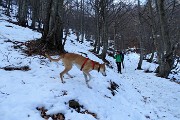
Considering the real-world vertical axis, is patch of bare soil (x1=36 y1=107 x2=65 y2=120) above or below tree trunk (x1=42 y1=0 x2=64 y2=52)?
below

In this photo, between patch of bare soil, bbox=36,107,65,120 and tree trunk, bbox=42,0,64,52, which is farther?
tree trunk, bbox=42,0,64,52

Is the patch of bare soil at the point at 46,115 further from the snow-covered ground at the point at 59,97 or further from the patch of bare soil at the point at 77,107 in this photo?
the patch of bare soil at the point at 77,107

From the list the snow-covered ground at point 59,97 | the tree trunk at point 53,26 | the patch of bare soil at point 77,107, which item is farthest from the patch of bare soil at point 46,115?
the tree trunk at point 53,26

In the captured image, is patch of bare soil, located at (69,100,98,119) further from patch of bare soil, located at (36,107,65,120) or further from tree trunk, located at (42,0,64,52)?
tree trunk, located at (42,0,64,52)

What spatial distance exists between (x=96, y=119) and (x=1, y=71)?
4.03 m

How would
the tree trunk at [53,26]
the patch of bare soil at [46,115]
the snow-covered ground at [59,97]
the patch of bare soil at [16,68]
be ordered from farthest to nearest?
1. the tree trunk at [53,26]
2. the patch of bare soil at [16,68]
3. the snow-covered ground at [59,97]
4. the patch of bare soil at [46,115]

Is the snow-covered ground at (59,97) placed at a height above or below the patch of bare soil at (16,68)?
below

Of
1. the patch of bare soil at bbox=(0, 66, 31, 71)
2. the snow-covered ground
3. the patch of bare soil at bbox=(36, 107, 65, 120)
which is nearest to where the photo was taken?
the patch of bare soil at bbox=(36, 107, 65, 120)

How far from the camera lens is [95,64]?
9.26 m

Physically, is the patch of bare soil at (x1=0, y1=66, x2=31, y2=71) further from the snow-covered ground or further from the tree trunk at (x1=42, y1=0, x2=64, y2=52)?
the tree trunk at (x1=42, y1=0, x2=64, y2=52)

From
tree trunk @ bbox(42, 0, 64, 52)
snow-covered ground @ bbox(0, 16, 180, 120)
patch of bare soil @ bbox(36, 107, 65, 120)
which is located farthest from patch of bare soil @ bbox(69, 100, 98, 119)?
tree trunk @ bbox(42, 0, 64, 52)

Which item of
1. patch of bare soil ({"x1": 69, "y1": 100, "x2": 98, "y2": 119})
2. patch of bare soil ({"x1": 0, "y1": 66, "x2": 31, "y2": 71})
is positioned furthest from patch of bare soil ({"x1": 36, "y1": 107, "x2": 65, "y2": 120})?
patch of bare soil ({"x1": 0, "y1": 66, "x2": 31, "y2": 71})

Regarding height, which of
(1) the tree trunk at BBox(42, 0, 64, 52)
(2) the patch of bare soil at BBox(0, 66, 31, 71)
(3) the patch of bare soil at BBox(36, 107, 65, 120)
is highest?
(1) the tree trunk at BBox(42, 0, 64, 52)

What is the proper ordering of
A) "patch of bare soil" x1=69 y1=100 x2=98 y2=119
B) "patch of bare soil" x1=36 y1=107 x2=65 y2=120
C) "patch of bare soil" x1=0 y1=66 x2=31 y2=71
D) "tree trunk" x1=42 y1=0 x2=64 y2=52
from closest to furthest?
"patch of bare soil" x1=36 y1=107 x2=65 y2=120, "patch of bare soil" x1=69 y1=100 x2=98 y2=119, "patch of bare soil" x1=0 y1=66 x2=31 y2=71, "tree trunk" x1=42 y1=0 x2=64 y2=52
